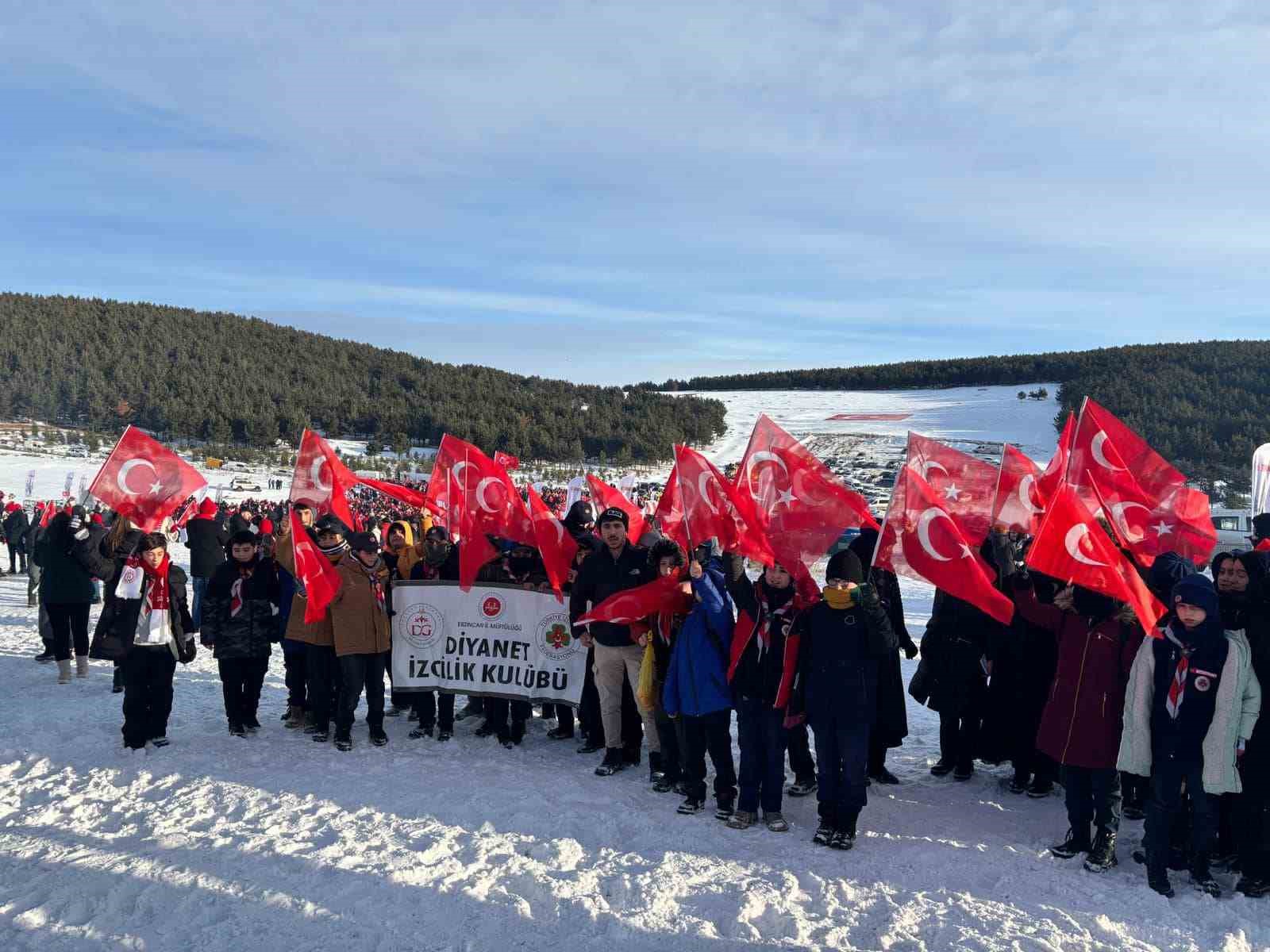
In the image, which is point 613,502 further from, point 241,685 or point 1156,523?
point 1156,523

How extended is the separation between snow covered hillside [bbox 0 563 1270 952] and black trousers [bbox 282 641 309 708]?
748 mm

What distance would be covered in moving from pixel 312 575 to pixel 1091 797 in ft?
17.4

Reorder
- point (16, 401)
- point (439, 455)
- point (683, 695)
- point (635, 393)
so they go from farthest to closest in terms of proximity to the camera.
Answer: point (635, 393) < point (16, 401) < point (439, 455) < point (683, 695)

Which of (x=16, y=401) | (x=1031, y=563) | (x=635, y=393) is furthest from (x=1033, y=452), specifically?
(x=16, y=401)

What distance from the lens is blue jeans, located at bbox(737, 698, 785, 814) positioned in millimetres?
5273

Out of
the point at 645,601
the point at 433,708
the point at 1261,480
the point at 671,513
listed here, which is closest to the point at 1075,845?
the point at 645,601

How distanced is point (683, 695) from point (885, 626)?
1.33 m

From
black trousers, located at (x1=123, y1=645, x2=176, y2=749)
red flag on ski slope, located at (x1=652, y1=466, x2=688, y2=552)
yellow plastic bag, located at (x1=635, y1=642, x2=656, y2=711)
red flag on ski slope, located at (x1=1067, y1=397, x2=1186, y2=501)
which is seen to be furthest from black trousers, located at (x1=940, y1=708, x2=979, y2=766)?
black trousers, located at (x1=123, y1=645, x2=176, y2=749)

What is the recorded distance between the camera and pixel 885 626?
16.3ft

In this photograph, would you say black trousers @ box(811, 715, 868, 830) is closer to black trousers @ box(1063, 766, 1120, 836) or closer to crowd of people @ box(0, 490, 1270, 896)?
crowd of people @ box(0, 490, 1270, 896)

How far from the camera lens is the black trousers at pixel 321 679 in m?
6.89

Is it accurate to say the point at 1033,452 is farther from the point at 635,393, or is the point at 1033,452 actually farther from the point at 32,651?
the point at 32,651

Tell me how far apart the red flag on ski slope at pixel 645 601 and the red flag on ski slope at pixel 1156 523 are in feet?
10.0

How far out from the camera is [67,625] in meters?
8.55
